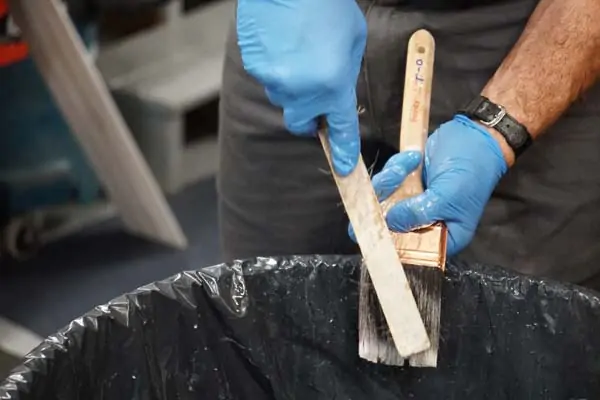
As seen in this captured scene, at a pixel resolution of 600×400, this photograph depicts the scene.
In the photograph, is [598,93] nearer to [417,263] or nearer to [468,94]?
[468,94]

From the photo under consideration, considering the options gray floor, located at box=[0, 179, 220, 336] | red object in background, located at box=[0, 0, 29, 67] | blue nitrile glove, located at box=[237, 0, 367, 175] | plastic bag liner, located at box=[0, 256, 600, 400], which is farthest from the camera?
gray floor, located at box=[0, 179, 220, 336]

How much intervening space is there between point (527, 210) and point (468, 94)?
0.34ft

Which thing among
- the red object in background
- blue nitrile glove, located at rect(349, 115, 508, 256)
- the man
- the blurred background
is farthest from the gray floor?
blue nitrile glove, located at rect(349, 115, 508, 256)

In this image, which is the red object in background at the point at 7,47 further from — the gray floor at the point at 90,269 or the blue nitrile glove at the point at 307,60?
the blue nitrile glove at the point at 307,60

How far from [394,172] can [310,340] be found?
14 cm

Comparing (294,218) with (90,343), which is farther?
(294,218)

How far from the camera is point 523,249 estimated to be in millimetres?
813

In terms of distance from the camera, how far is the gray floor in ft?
4.68

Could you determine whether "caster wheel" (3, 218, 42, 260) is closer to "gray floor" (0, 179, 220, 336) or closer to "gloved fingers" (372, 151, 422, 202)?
"gray floor" (0, 179, 220, 336)

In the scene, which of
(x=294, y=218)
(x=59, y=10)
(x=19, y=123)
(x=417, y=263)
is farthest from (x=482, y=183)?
(x=19, y=123)

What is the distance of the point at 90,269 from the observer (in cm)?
152

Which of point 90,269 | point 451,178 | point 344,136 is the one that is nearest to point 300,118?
point 344,136

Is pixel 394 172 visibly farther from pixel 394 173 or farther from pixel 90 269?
pixel 90 269

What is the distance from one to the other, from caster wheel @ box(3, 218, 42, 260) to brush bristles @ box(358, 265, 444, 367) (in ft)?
3.12
